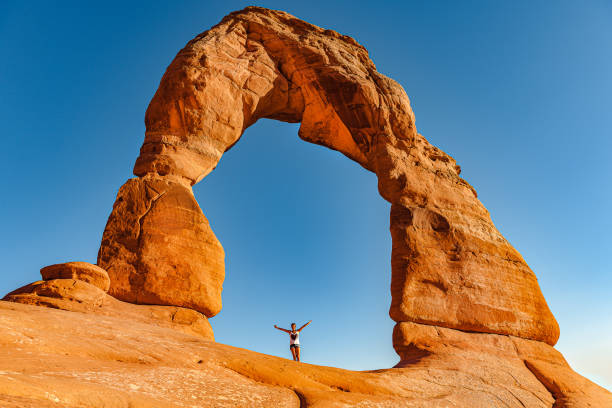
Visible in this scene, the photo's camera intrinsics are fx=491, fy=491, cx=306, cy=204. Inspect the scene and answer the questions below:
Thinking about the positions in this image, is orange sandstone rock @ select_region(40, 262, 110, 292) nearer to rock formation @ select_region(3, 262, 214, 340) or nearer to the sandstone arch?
rock formation @ select_region(3, 262, 214, 340)

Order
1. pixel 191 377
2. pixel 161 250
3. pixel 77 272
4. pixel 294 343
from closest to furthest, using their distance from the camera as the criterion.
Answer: pixel 191 377
pixel 77 272
pixel 161 250
pixel 294 343

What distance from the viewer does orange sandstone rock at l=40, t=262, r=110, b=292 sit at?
250 inches

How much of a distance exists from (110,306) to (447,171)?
7.59 m

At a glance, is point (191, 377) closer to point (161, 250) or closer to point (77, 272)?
point (77, 272)

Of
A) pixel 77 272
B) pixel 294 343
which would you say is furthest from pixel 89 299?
pixel 294 343

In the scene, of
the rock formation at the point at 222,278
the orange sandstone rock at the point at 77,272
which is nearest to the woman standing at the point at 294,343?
the rock formation at the point at 222,278

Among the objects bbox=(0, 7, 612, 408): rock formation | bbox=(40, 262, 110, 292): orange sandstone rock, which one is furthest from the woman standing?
bbox=(40, 262, 110, 292): orange sandstone rock

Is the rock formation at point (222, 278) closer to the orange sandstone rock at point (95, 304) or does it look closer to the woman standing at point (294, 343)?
the orange sandstone rock at point (95, 304)

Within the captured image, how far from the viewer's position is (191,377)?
4.06 metres

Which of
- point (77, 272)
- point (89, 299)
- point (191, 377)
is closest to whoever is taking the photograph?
point (191, 377)

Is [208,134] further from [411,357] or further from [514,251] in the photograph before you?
[514,251]

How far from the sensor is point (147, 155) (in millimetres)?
8672

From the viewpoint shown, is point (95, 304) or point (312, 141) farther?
point (312, 141)

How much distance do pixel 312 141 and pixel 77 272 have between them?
6919 millimetres
